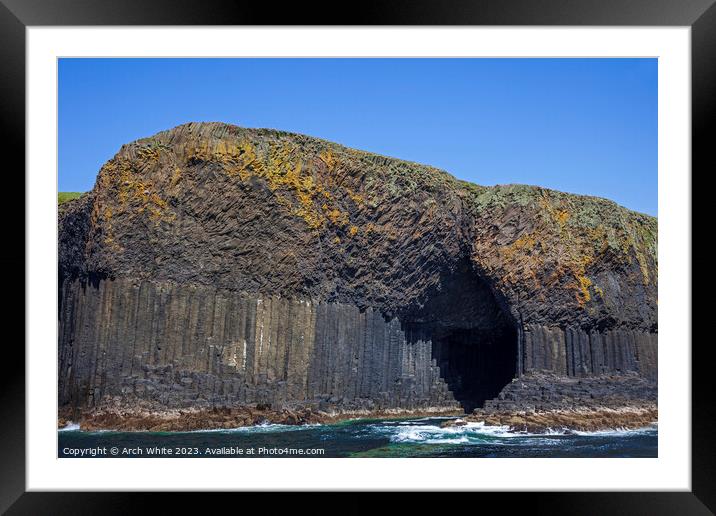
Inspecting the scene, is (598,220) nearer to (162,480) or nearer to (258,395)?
(258,395)

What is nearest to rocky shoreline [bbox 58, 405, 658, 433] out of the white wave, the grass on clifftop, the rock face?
the white wave

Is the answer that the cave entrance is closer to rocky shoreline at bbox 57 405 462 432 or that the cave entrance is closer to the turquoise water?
the turquoise water
